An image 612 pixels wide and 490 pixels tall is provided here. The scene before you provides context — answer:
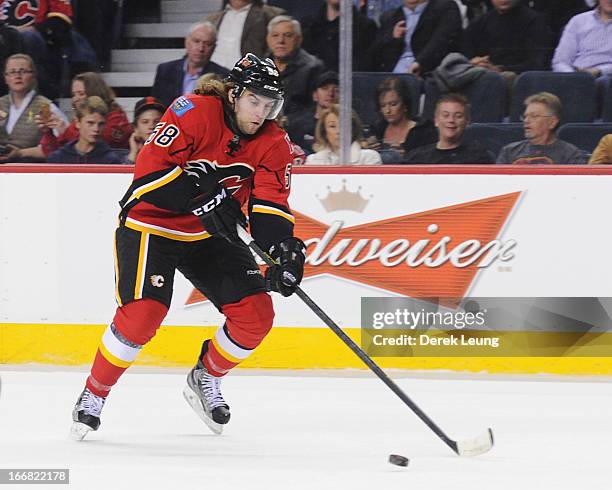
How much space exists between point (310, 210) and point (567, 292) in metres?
1.04

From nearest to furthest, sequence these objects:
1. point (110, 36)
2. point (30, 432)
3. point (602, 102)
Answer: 1. point (30, 432)
2. point (602, 102)
3. point (110, 36)

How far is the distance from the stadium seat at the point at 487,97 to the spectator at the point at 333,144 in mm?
418

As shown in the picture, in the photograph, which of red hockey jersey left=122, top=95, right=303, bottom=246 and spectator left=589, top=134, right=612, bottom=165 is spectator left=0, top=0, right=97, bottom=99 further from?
spectator left=589, top=134, right=612, bottom=165

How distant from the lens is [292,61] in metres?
4.63

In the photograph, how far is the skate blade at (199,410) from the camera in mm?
3736

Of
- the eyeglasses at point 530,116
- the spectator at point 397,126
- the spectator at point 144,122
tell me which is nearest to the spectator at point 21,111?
the spectator at point 144,122

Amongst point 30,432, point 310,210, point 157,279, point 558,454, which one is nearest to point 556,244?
point 310,210

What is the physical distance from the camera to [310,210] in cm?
465

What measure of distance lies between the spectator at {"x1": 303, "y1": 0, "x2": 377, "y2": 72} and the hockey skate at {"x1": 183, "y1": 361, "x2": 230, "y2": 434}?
1.44 meters

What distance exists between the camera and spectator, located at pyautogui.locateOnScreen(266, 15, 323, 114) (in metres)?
4.62

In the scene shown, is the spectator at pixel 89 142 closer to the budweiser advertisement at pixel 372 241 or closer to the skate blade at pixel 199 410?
the budweiser advertisement at pixel 372 241

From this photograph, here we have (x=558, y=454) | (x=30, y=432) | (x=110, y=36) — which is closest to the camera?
(x=558, y=454)

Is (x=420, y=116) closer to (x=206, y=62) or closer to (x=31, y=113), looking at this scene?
(x=206, y=62)

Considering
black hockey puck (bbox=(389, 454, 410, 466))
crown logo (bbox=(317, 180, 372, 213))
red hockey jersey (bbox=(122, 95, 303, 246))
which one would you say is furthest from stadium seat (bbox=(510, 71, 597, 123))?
black hockey puck (bbox=(389, 454, 410, 466))
